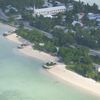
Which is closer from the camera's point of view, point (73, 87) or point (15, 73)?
point (73, 87)

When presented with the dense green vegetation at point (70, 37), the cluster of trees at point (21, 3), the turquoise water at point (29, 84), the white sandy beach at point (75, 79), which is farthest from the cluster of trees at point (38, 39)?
the cluster of trees at point (21, 3)

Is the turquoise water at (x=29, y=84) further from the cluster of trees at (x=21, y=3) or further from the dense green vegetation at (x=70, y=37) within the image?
the cluster of trees at (x=21, y=3)

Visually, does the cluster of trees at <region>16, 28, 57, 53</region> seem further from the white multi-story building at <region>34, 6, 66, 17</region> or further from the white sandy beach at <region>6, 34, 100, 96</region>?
the white multi-story building at <region>34, 6, 66, 17</region>

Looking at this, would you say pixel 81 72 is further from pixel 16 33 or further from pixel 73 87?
pixel 16 33

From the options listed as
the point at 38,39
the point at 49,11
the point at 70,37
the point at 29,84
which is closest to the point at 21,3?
the point at 49,11

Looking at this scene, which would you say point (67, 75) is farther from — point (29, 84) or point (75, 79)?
point (29, 84)

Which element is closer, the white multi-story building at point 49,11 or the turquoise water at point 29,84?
the turquoise water at point 29,84

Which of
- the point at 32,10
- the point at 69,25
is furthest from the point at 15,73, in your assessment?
the point at 32,10

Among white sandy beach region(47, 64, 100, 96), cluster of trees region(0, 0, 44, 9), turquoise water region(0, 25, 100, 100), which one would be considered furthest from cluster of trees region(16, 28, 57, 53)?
cluster of trees region(0, 0, 44, 9)
